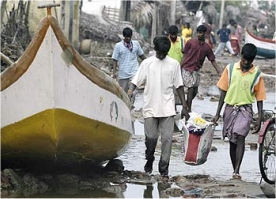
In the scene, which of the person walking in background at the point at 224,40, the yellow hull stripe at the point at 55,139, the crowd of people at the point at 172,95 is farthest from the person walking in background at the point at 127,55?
the person walking in background at the point at 224,40

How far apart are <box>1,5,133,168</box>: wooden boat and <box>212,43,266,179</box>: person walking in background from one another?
4.32ft

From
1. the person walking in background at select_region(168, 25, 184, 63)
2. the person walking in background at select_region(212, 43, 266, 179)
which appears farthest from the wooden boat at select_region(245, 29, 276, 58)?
the person walking in background at select_region(212, 43, 266, 179)

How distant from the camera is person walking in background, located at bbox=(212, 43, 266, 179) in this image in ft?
28.5

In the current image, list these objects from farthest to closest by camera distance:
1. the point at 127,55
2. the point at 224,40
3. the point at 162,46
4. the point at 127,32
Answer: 1. the point at 224,40
2. the point at 127,55
3. the point at 127,32
4. the point at 162,46

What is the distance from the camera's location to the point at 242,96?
344 inches

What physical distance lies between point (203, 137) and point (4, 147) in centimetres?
221

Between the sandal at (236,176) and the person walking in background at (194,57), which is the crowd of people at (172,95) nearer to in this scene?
the sandal at (236,176)

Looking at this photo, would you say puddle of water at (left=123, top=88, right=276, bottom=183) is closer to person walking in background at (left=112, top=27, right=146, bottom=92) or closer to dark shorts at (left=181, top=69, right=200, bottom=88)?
person walking in background at (left=112, top=27, right=146, bottom=92)

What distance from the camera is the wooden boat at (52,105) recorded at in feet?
24.8

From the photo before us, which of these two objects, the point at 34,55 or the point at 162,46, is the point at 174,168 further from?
the point at 34,55

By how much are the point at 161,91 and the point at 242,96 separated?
88cm

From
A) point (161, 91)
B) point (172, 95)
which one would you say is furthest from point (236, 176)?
point (161, 91)

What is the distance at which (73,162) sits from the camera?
8.52 metres

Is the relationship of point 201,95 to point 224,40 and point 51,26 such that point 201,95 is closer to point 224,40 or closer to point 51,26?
point 51,26
